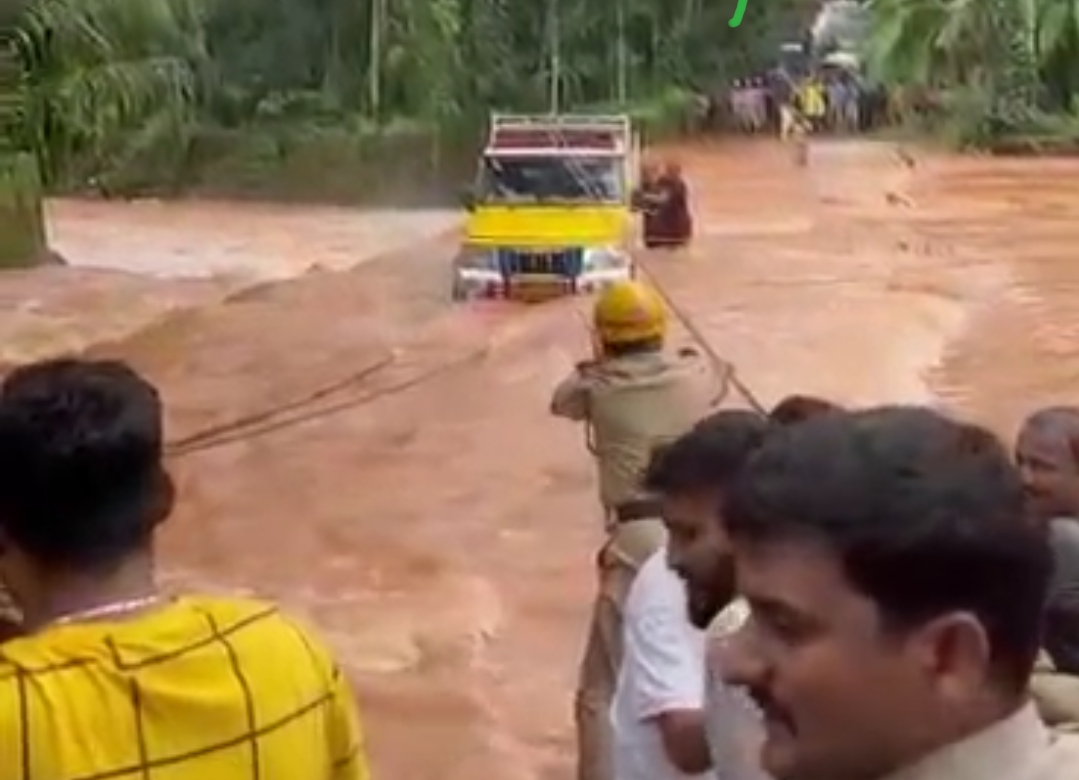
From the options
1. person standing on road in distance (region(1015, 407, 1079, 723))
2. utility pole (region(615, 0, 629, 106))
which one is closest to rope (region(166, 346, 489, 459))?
person standing on road in distance (region(1015, 407, 1079, 723))

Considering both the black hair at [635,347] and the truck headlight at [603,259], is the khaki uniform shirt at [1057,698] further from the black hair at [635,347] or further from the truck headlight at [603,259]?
the truck headlight at [603,259]

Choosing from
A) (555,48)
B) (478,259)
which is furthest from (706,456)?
(555,48)

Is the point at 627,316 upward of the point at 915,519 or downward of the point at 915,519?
downward

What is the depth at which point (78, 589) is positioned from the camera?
2203mm

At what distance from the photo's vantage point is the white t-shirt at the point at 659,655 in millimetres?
3193

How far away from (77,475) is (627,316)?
8.35 feet

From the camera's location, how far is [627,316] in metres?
4.68

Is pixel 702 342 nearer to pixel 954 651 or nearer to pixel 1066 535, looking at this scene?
pixel 1066 535

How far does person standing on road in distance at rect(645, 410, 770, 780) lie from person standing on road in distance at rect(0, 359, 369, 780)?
1.85ft

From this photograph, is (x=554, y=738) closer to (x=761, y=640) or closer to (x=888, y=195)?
(x=761, y=640)

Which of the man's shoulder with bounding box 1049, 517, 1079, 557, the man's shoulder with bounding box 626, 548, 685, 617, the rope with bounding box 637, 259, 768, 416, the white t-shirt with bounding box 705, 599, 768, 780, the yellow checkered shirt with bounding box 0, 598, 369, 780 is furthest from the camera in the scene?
the rope with bounding box 637, 259, 768, 416

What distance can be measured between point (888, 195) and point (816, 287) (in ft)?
31.3

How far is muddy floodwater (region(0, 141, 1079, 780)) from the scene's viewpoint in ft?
31.4

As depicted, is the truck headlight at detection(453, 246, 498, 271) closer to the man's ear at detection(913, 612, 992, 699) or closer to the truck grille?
the truck grille
